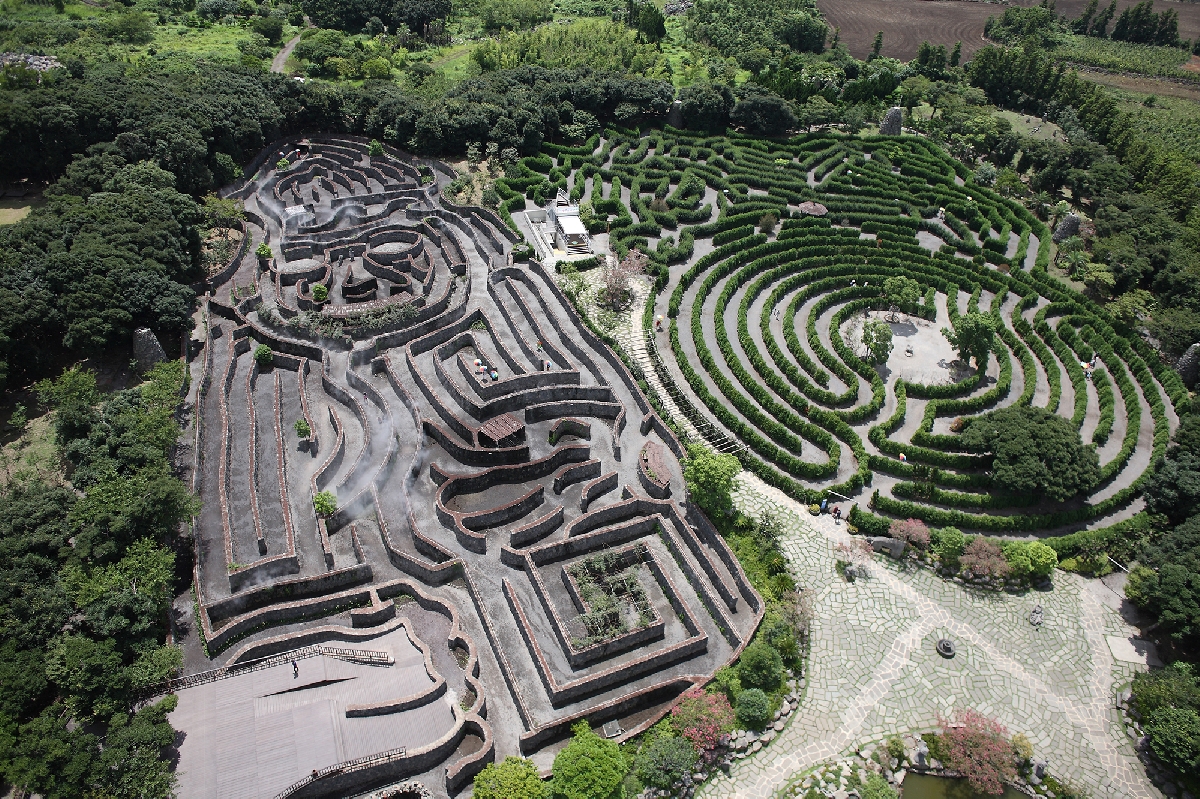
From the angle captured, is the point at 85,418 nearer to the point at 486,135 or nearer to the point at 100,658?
the point at 100,658

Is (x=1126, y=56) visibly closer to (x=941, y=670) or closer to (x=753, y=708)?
(x=941, y=670)

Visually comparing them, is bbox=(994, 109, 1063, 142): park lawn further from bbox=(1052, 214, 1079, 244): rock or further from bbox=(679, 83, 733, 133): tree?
bbox=(679, 83, 733, 133): tree

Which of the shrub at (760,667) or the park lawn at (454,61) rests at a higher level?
the park lawn at (454,61)

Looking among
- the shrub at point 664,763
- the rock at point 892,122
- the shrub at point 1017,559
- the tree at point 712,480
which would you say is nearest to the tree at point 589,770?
the shrub at point 664,763

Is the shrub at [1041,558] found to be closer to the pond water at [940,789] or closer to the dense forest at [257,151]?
the dense forest at [257,151]

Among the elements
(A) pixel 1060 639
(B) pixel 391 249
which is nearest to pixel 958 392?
(A) pixel 1060 639

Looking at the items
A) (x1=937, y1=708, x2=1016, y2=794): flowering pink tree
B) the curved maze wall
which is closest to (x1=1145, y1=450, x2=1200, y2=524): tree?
(x1=937, y1=708, x2=1016, y2=794): flowering pink tree

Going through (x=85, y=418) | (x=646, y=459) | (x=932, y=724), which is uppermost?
(x=85, y=418)
